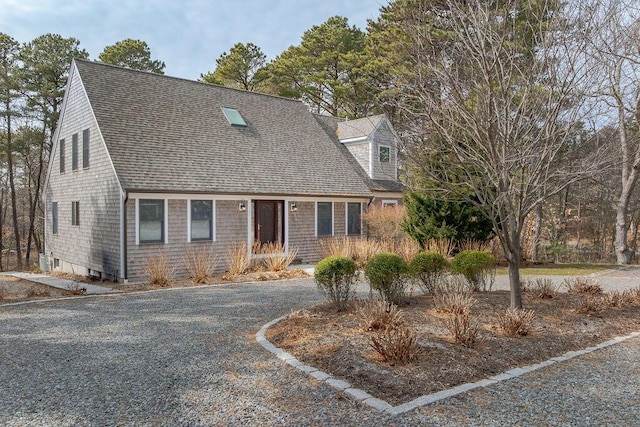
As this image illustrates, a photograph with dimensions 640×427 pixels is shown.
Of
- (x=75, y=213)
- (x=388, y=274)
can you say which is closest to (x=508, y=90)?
(x=388, y=274)

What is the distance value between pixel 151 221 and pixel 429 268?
8115mm

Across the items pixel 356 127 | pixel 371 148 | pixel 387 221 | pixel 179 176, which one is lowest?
pixel 387 221

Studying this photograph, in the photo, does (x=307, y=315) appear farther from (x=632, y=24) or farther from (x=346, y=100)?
(x=346, y=100)

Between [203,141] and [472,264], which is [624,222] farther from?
[203,141]

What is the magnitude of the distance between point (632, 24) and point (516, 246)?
436 cm

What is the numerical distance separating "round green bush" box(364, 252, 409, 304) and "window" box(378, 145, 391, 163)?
A: 1322cm

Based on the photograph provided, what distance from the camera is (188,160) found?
13.6 metres

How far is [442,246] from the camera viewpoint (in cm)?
1294

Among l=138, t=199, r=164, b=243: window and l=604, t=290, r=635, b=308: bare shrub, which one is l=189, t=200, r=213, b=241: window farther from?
l=604, t=290, r=635, b=308: bare shrub

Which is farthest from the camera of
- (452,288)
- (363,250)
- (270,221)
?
(270,221)

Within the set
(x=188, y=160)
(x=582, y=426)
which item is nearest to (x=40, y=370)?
(x=582, y=426)

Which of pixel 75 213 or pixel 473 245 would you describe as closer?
pixel 473 245

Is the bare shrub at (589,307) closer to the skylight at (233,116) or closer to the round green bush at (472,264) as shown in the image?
the round green bush at (472,264)

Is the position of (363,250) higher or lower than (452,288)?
higher
